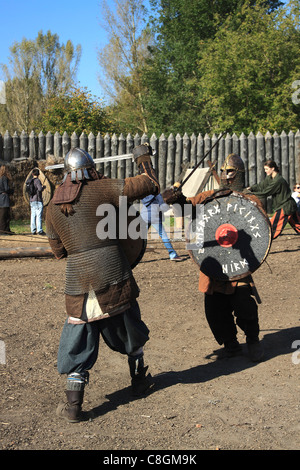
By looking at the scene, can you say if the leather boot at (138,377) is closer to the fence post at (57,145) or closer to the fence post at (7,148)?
the fence post at (57,145)

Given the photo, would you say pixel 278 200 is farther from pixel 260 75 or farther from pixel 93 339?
pixel 260 75

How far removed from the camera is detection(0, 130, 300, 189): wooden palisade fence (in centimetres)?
1306

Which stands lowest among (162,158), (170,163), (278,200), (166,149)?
(278,200)

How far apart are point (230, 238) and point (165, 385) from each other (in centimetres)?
118

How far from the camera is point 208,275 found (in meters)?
4.41

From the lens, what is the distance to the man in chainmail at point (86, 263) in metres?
3.54

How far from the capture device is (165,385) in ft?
13.5

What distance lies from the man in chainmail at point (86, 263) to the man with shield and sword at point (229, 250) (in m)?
0.78

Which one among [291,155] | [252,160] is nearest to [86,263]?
[252,160]

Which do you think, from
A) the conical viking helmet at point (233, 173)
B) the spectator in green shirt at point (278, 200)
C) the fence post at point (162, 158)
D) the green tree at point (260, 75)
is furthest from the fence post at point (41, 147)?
the conical viking helmet at point (233, 173)

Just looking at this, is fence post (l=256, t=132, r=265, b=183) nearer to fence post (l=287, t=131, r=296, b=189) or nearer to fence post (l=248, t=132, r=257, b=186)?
fence post (l=248, t=132, r=257, b=186)

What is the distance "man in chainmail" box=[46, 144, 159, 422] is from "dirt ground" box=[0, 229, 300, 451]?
30 cm

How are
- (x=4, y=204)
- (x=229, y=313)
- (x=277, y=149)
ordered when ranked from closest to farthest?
(x=229, y=313)
(x=4, y=204)
(x=277, y=149)
